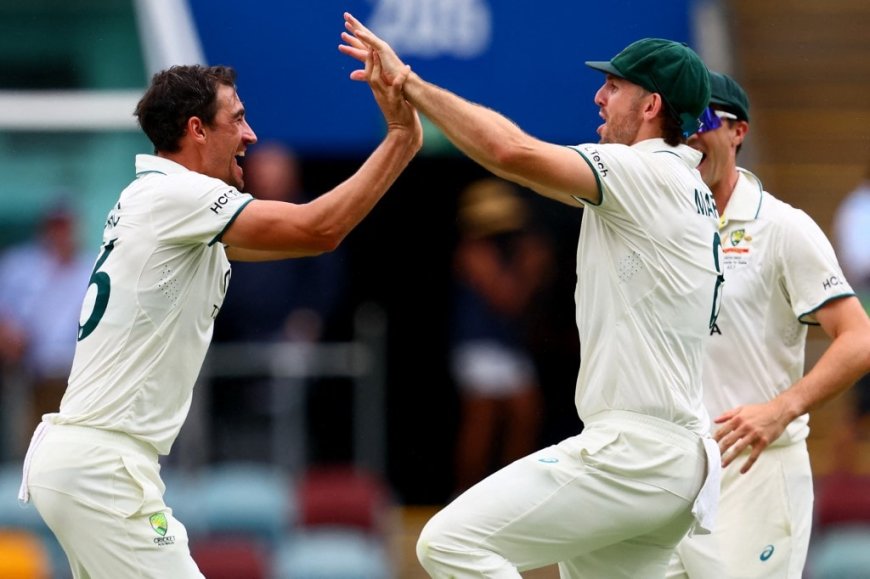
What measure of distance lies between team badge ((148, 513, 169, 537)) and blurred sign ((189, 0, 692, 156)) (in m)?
5.20

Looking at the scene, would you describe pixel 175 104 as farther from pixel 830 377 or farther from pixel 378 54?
pixel 830 377

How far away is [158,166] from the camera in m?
5.64

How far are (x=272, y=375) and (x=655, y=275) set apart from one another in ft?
16.0

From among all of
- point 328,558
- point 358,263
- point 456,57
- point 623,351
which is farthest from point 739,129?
point 358,263

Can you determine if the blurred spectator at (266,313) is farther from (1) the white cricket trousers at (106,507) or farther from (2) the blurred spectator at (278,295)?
(1) the white cricket trousers at (106,507)

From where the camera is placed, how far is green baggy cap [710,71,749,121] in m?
6.30

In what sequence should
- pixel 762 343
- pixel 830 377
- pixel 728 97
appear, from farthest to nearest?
pixel 728 97 < pixel 762 343 < pixel 830 377

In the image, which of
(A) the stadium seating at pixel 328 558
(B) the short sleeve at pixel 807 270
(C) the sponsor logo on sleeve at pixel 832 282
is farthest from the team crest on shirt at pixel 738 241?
(A) the stadium seating at pixel 328 558

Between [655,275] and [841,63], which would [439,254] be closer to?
[841,63]

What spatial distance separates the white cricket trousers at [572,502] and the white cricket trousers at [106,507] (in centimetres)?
76

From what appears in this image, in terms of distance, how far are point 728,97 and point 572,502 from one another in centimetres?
178

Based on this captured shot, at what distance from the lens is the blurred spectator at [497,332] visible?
409 inches

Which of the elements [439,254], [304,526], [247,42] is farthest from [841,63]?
[304,526]

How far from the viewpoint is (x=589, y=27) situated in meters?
10.4
